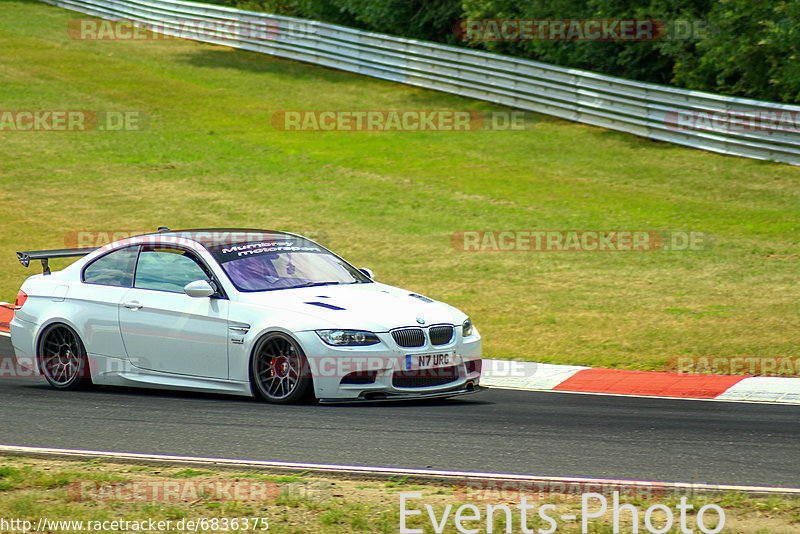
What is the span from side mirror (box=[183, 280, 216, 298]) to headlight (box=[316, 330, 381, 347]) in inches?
45.7

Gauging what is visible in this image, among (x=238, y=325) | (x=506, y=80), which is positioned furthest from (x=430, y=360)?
(x=506, y=80)

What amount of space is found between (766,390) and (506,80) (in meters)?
19.4

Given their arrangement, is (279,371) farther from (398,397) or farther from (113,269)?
(113,269)

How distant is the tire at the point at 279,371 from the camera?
27.6 ft

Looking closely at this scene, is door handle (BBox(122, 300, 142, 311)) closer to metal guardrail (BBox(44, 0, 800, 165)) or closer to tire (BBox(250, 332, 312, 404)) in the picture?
tire (BBox(250, 332, 312, 404))

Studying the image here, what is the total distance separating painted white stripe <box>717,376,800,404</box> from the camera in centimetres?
923

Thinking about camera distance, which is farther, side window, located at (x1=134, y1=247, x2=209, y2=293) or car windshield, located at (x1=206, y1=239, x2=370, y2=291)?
side window, located at (x1=134, y1=247, x2=209, y2=293)

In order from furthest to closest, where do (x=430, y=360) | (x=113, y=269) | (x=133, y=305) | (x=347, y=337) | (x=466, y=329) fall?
(x=113, y=269), (x=133, y=305), (x=466, y=329), (x=430, y=360), (x=347, y=337)

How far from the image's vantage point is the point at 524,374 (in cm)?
1072

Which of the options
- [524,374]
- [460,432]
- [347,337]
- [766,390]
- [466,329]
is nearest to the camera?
[460,432]

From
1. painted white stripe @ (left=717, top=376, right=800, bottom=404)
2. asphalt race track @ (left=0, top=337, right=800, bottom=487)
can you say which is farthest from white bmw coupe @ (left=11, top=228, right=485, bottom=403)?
painted white stripe @ (left=717, top=376, right=800, bottom=404)

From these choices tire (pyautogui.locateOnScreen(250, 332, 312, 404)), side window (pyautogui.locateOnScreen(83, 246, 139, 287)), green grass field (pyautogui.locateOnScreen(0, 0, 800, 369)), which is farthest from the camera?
green grass field (pyautogui.locateOnScreen(0, 0, 800, 369))

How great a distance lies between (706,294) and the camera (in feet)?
45.5

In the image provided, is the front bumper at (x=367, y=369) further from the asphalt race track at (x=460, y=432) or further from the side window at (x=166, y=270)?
the side window at (x=166, y=270)
